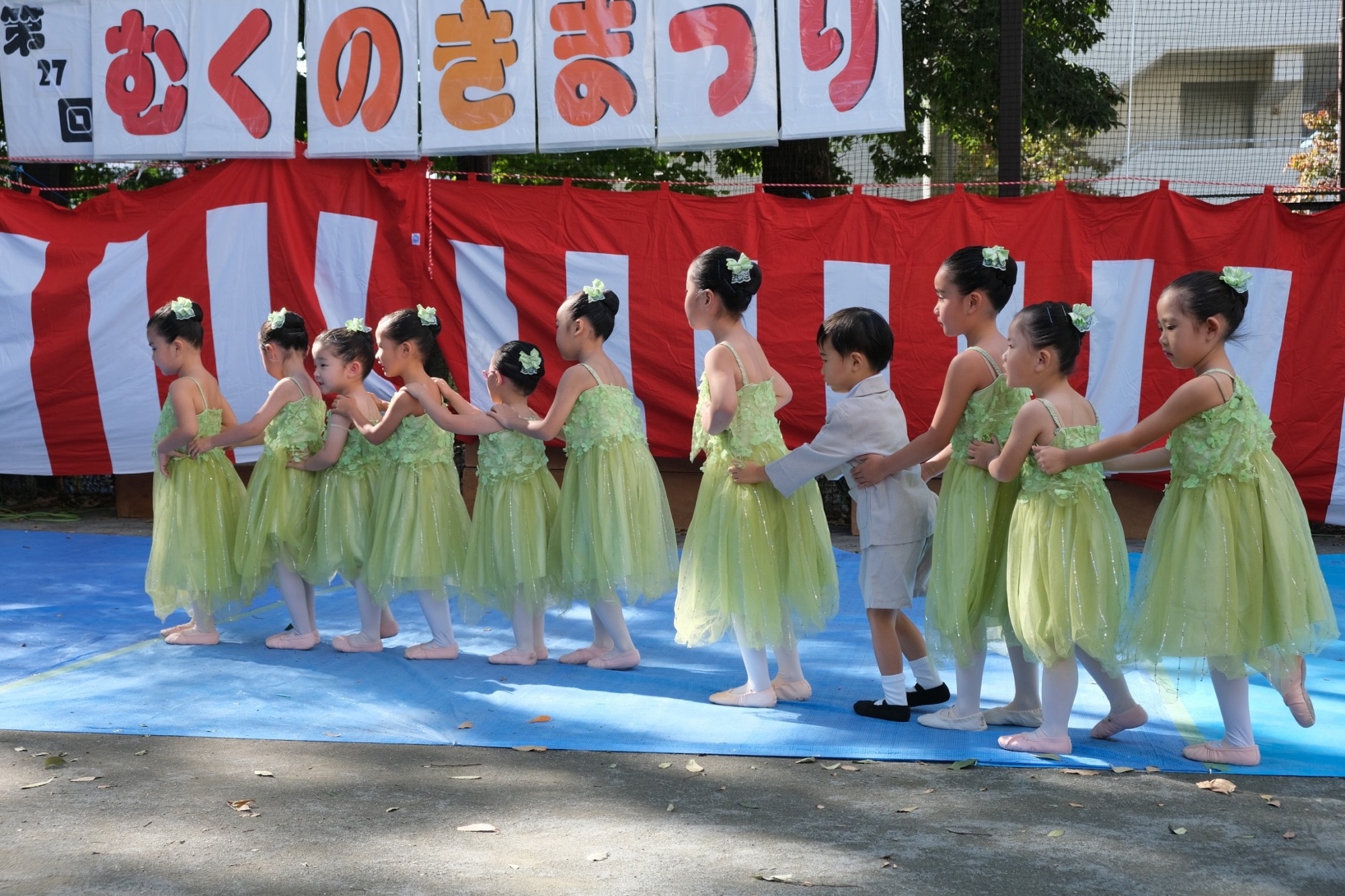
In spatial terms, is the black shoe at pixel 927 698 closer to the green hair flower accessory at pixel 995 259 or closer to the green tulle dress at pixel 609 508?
the green tulle dress at pixel 609 508

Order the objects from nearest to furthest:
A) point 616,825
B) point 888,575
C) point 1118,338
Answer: point 616,825, point 888,575, point 1118,338

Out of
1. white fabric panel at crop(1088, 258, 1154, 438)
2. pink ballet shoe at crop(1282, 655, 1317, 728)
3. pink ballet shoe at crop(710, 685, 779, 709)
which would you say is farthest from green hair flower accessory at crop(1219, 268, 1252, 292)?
white fabric panel at crop(1088, 258, 1154, 438)

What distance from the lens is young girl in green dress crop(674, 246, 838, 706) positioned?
163 inches

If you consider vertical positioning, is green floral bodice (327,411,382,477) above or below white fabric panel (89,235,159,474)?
below

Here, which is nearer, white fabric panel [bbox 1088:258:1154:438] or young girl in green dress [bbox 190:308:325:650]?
young girl in green dress [bbox 190:308:325:650]

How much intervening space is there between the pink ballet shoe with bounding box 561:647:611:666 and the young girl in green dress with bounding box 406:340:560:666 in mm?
116

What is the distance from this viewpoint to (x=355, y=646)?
195 inches

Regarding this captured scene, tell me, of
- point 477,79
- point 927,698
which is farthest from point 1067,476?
point 477,79

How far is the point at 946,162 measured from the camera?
447 inches

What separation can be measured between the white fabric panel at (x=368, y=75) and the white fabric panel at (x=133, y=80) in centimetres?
82

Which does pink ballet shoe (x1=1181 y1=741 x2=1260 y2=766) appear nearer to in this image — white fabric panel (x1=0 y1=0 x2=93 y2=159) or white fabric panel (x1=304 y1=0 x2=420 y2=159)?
white fabric panel (x1=304 y1=0 x2=420 y2=159)

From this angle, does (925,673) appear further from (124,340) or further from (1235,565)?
(124,340)

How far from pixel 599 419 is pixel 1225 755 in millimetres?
2340

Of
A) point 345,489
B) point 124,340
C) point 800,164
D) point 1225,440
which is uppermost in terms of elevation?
point 800,164
